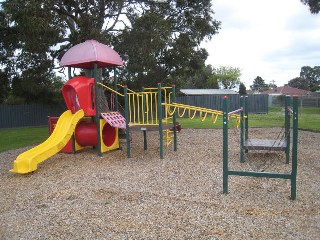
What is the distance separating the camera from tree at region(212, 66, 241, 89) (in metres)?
66.6

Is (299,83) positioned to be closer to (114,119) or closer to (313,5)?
(313,5)

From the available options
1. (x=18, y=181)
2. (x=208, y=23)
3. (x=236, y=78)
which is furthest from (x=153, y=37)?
(x=236, y=78)

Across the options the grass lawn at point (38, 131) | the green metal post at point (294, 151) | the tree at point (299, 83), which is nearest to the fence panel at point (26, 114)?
the grass lawn at point (38, 131)

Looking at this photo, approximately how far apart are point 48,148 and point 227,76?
62674 mm

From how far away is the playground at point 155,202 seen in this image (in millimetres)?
3574

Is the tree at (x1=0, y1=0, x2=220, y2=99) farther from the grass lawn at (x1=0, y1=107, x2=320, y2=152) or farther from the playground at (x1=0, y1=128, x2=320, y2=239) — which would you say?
the playground at (x1=0, y1=128, x2=320, y2=239)

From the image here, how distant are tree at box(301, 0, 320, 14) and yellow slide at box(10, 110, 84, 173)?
41.6 ft

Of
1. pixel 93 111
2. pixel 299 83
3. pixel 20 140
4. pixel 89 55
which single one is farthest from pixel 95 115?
pixel 299 83

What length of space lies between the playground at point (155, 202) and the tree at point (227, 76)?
6082 cm

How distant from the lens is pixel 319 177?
5.72m

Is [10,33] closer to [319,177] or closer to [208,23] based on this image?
[208,23]

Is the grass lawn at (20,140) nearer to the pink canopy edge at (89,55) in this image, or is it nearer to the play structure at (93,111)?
the play structure at (93,111)

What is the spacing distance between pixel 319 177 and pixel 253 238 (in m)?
3.10

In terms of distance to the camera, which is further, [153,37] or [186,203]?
[153,37]
